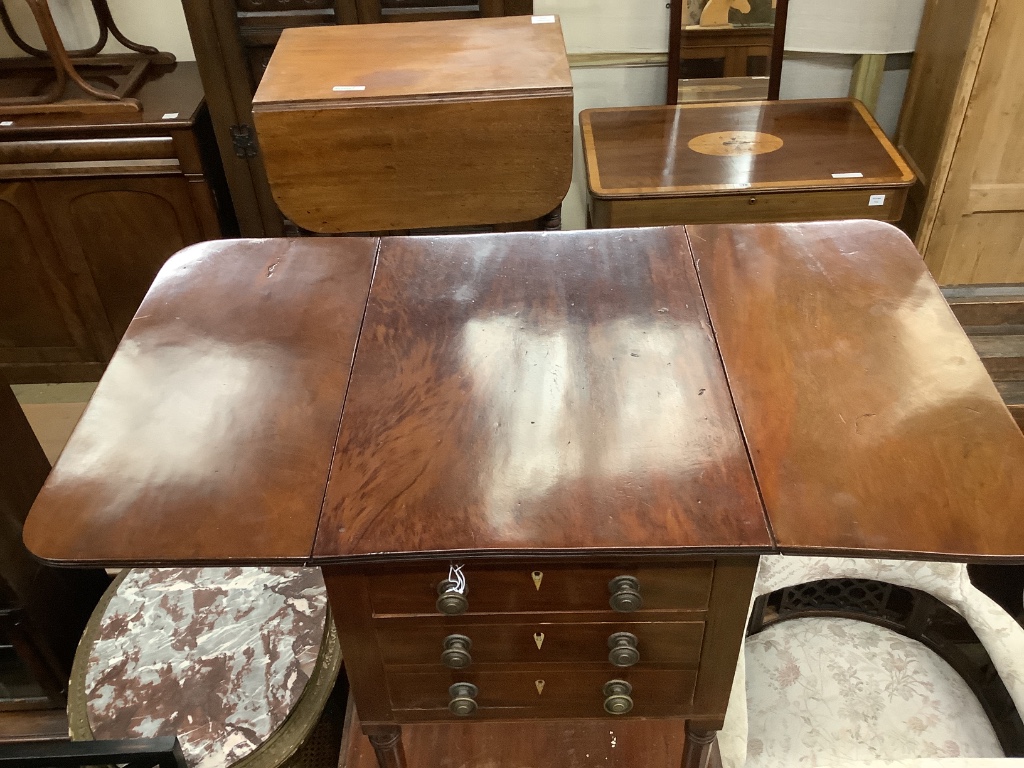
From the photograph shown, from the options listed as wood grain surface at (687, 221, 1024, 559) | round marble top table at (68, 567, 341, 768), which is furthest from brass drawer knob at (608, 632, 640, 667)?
round marble top table at (68, 567, 341, 768)

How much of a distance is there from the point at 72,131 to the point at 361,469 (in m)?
1.68

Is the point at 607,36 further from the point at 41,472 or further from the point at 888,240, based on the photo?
the point at 41,472

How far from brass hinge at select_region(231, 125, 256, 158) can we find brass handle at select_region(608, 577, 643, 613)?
5.71ft

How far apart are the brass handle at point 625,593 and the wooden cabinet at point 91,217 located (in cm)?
172

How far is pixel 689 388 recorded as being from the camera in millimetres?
1026

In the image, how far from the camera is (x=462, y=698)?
1.08m

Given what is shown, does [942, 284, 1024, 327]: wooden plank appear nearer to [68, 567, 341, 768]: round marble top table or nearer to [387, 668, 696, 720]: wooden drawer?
[387, 668, 696, 720]: wooden drawer

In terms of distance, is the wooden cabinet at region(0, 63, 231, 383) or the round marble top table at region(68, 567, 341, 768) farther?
the wooden cabinet at region(0, 63, 231, 383)

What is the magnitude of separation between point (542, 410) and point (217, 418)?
376 millimetres

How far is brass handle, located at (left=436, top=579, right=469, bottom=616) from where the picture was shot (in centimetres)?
94

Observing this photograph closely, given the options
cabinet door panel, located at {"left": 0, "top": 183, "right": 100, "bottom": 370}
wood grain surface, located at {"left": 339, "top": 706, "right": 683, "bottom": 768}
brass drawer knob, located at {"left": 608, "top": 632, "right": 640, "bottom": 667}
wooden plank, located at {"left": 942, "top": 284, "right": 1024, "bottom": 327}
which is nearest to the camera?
brass drawer knob, located at {"left": 608, "top": 632, "right": 640, "bottom": 667}

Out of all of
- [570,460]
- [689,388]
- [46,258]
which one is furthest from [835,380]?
[46,258]

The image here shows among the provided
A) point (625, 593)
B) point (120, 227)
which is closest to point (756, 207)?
point (625, 593)

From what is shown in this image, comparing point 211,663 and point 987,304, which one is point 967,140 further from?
point 211,663
